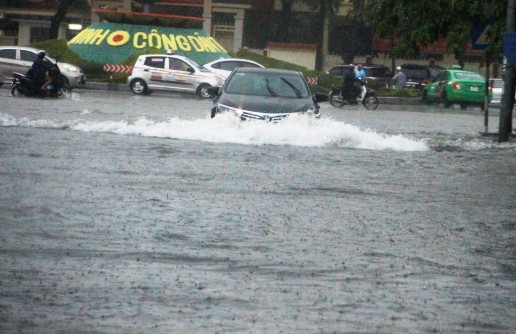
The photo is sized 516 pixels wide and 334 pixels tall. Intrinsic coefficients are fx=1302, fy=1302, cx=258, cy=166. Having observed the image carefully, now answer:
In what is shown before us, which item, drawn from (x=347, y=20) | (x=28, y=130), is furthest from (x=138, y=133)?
(x=347, y=20)

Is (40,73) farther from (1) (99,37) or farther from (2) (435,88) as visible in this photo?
(1) (99,37)

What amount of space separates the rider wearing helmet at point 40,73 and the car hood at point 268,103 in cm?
1446

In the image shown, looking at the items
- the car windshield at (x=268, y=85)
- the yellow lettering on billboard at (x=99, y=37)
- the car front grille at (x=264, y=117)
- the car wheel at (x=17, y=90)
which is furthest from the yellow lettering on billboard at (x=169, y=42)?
the car front grille at (x=264, y=117)

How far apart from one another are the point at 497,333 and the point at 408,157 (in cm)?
1330

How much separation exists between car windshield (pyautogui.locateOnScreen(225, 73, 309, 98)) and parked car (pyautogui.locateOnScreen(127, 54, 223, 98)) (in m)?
23.9

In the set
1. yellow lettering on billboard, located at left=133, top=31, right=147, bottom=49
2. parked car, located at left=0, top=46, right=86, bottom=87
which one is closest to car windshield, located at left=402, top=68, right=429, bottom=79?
yellow lettering on billboard, located at left=133, top=31, right=147, bottom=49

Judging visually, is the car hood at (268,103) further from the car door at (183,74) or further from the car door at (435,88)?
the car door at (435,88)

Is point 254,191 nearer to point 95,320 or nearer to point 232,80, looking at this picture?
point 95,320

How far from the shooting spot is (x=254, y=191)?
13.9 meters

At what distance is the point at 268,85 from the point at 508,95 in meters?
5.85

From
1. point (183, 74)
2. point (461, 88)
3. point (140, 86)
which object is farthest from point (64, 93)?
point (461, 88)

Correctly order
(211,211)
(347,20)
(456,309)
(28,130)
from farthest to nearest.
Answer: (347,20)
(28,130)
(211,211)
(456,309)

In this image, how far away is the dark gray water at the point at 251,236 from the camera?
24.3 feet

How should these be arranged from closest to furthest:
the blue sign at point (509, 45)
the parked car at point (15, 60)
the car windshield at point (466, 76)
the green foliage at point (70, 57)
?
the blue sign at point (509, 45), the parked car at point (15, 60), the car windshield at point (466, 76), the green foliage at point (70, 57)
